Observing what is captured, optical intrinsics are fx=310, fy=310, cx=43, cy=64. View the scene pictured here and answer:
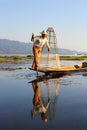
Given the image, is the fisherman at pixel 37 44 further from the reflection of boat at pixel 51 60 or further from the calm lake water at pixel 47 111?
the calm lake water at pixel 47 111

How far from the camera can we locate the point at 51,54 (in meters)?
26.4

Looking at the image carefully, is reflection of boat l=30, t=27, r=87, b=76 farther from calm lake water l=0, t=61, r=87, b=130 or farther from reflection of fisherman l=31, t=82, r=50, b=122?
reflection of fisherman l=31, t=82, r=50, b=122

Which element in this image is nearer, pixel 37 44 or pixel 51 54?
pixel 37 44

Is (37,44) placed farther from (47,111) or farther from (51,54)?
(47,111)

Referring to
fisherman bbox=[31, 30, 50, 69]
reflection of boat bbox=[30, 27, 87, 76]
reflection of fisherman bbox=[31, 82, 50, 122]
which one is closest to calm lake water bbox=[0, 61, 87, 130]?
reflection of fisherman bbox=[31, 82, 50, 122]

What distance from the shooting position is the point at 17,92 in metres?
15.7

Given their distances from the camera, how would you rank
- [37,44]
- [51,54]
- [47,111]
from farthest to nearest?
[51,54], [37,44], [47,111]

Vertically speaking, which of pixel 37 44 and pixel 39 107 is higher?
pixel 37 44

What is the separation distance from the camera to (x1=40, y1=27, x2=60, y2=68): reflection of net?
25.5 meters

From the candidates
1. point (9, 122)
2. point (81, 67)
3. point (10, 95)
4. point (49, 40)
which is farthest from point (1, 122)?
point (81, 67)

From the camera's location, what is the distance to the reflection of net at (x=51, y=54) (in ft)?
83.7

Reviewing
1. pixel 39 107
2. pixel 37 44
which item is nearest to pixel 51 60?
pixel 37 44

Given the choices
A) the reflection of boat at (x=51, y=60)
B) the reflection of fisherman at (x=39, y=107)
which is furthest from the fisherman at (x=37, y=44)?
the reflection of fisherman at (x=39, y=107)

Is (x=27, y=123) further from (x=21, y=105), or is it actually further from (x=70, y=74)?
(x=70, y=74)
